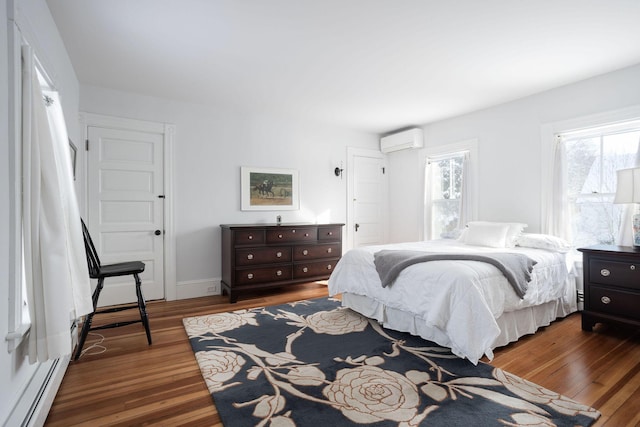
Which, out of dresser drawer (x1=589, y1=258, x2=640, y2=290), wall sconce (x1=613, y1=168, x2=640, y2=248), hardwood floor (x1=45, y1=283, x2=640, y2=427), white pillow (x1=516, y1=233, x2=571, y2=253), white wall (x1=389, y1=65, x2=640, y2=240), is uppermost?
white wall (x1=389, y1=65, x2=640, y2=240)

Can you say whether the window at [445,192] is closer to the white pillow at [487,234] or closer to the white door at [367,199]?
the white pillow at [487,234]

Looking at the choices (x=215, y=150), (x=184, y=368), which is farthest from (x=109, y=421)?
(x=215, y=150)

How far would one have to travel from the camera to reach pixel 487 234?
3717 millimetres

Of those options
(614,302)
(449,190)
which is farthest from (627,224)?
(449,190)

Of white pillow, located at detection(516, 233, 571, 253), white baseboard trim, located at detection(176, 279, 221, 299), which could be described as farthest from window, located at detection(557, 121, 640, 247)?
white baseboard trim, located at detection(176, 279, 221, 299)

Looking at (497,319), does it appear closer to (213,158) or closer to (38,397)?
(38,397)

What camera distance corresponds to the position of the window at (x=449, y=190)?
4547 millimetres

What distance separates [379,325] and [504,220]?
7.48ft

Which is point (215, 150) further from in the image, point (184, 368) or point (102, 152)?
point (184, 368)

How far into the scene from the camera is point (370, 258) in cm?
319

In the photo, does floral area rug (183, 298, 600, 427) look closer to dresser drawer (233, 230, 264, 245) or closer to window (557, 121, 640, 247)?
dresser drawer (233, 230, 264, 245)

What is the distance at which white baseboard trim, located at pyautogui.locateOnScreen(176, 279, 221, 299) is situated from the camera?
4.08 meters

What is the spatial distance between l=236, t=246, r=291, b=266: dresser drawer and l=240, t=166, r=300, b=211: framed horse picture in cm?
75

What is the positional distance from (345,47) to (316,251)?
2568mm
